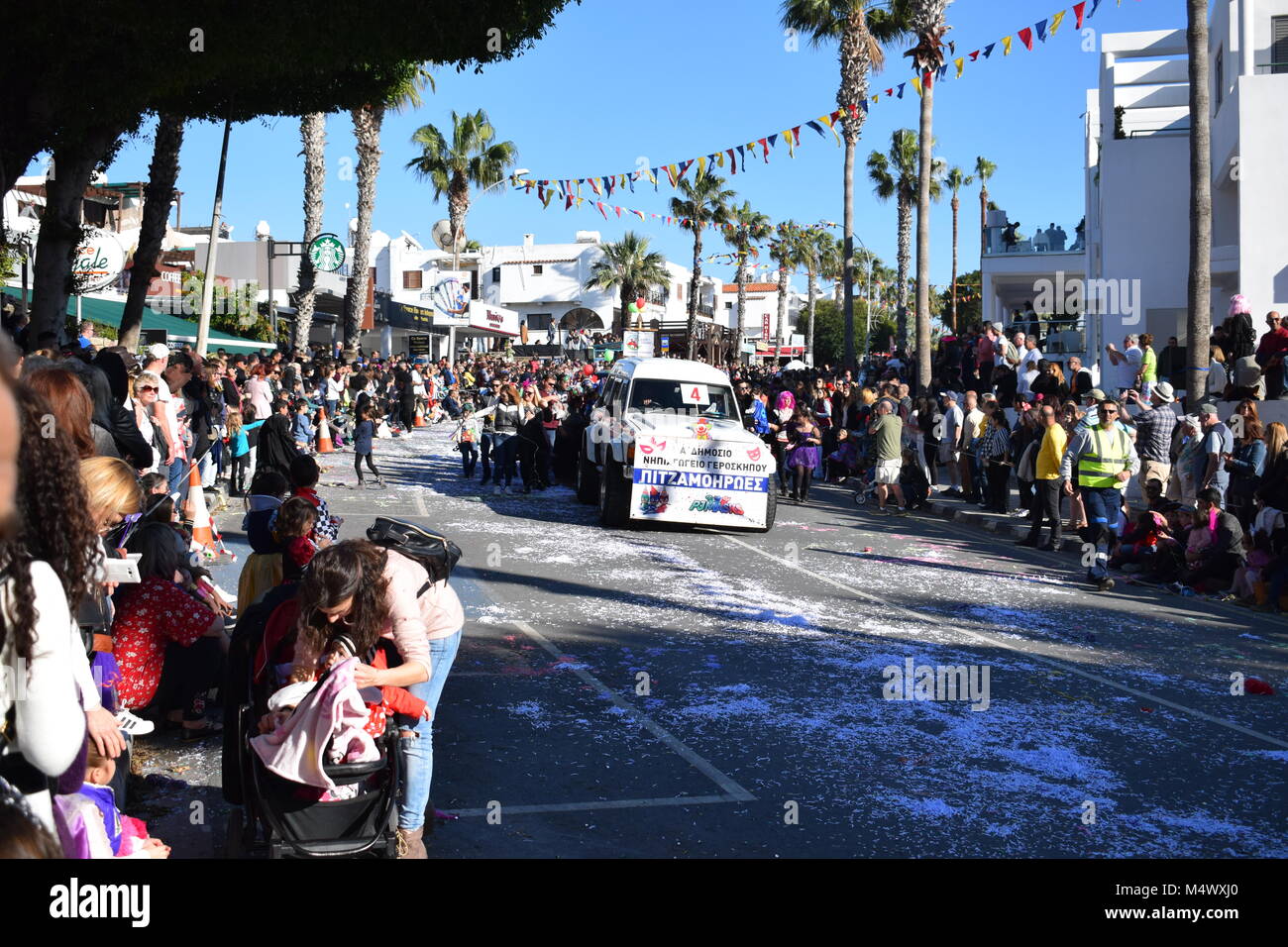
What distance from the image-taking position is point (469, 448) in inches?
823

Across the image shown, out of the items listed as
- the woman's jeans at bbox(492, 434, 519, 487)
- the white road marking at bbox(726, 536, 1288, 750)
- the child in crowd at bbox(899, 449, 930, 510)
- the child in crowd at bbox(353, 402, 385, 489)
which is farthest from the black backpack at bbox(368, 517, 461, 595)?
the child in crowd at bbox(899, 449, 930, 510)

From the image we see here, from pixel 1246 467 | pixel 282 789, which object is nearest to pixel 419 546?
pixel 282 789

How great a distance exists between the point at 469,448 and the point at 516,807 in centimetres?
1562

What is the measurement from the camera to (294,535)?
20.3 ft

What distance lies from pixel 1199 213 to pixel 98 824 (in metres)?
17.7

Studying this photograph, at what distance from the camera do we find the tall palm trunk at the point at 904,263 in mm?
39219

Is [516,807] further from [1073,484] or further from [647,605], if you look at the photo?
[1073,484]

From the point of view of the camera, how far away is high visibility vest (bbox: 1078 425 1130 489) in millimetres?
13391

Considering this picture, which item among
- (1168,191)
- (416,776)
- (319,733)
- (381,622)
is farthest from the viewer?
(1168,191)

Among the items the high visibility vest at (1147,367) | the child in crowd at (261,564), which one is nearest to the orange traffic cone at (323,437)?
the high visibility vest at (1147,367)

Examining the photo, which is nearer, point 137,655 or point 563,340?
point 137,655

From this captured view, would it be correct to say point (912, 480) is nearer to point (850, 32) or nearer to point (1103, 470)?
point (1103, 470)
